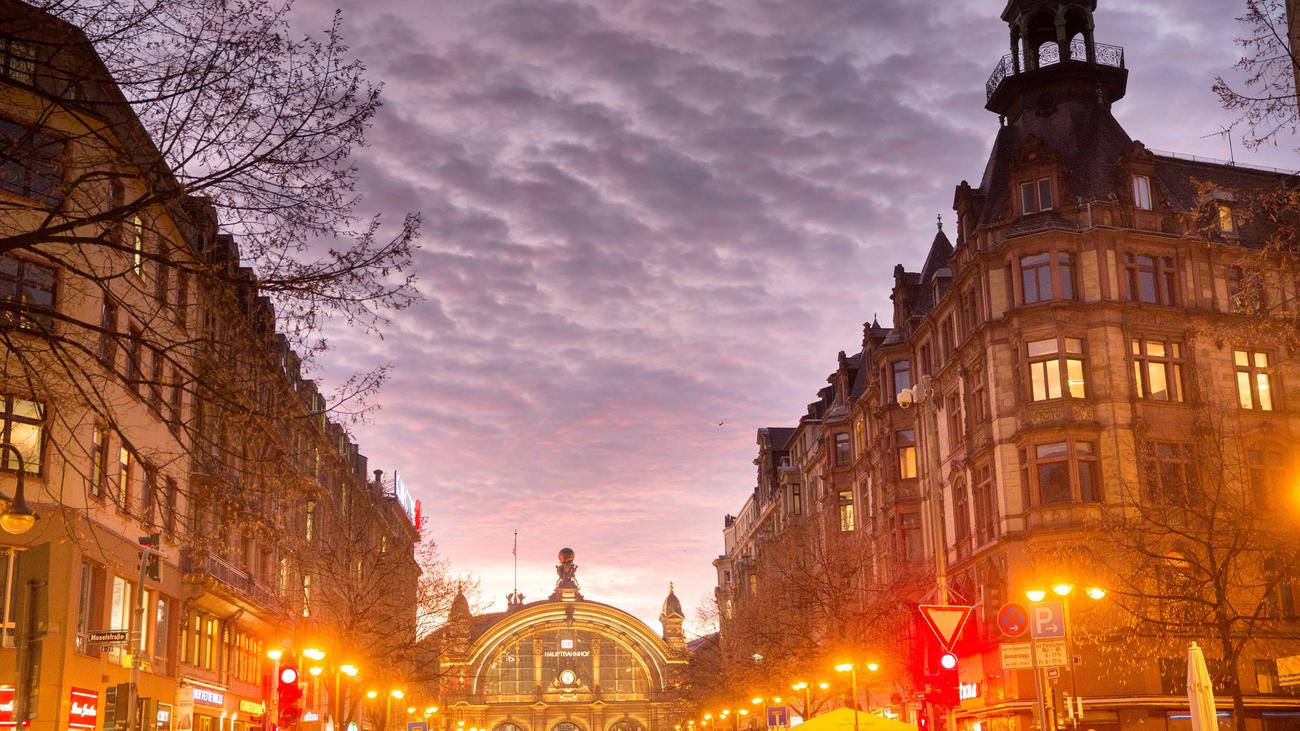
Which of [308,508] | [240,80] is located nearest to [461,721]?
[308,508]

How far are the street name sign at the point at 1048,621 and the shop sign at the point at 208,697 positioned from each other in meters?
28.8

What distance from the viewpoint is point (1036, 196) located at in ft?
167

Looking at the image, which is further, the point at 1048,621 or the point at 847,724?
the point at 1048,621

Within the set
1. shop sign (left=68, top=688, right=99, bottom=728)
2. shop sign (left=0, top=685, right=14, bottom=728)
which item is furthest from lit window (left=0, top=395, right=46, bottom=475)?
shop sign (left=68, top=688, right=99, bottom=728)

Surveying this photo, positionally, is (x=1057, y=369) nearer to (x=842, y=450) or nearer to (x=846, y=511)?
(x=846, y=511)

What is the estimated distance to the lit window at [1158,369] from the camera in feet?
161

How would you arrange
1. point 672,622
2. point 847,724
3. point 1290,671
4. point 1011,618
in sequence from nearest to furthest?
point 1011,618
point 847,724
point 1290,671
point 672,622

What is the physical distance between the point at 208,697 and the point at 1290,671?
34.4 metres

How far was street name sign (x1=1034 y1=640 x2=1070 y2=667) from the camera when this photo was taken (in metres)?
29.2

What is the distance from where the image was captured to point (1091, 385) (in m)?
48.6

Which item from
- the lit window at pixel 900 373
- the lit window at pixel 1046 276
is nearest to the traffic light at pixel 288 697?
the lit window at pixel 1046 276

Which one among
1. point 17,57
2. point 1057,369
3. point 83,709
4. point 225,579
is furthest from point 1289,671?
point 225,579

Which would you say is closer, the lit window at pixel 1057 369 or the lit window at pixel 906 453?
the lit window at pixel 1057 369

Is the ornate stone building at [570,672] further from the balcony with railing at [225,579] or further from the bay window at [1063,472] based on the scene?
the bay window at [1063,472]
